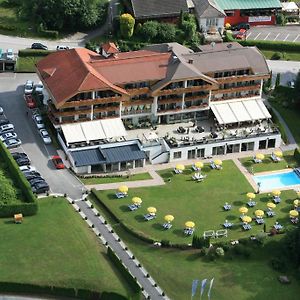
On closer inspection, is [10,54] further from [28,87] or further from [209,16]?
[209,16]

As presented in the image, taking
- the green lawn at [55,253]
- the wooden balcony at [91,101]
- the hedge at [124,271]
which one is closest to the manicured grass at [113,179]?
the green lawn at [55,253]

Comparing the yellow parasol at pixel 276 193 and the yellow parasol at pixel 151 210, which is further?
the yellow parasol at pixel 276 193

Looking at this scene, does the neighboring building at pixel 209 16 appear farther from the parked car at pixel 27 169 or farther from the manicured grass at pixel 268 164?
the parked car at pixel 27 169

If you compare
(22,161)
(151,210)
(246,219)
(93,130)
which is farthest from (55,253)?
(93,130)

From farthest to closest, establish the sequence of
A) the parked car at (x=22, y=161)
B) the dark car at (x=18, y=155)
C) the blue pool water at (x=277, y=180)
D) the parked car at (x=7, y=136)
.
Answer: the parked car at (x=7, y=136) < the blue pool water at (x=277, y=180) < the dark car at (x=18, y=155) < the parked car at (x=22, y=161)

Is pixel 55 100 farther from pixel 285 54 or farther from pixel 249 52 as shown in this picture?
pixel 285 54

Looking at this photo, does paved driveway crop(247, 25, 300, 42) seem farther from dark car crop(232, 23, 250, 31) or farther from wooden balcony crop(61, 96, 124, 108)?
wooden balcony crop(61, 96, 124, 108)

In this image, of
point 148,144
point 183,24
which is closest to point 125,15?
point 183,24
